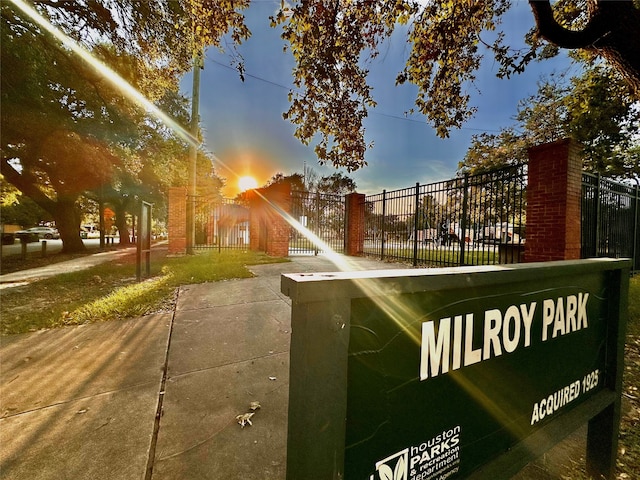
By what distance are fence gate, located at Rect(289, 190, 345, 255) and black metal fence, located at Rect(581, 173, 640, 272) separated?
9059 mm

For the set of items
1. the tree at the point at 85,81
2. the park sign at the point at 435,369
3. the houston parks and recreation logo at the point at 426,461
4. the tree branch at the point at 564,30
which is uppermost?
the tree at the point at 85,81

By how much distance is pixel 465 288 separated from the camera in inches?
44.7

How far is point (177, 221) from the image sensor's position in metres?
12.6

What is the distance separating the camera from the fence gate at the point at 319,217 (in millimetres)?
14195

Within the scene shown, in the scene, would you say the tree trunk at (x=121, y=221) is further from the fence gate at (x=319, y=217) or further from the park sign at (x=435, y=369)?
the park sign at (x=435, y=369)

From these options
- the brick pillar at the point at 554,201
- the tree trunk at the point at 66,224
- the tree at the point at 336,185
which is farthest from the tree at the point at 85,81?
the tree at the point at 336,185

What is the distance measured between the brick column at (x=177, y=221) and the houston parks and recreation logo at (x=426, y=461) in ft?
43.7

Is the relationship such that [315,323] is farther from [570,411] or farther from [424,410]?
[570,411]

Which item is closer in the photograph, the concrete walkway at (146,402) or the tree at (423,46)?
the concrete walkway at (146,402)

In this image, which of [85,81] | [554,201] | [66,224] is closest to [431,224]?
[554,201]

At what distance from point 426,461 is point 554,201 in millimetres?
6860

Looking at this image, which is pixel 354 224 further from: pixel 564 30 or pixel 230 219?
pixel 564 30

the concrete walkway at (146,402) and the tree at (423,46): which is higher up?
the tree at (423,46)

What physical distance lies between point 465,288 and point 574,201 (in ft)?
22.3
